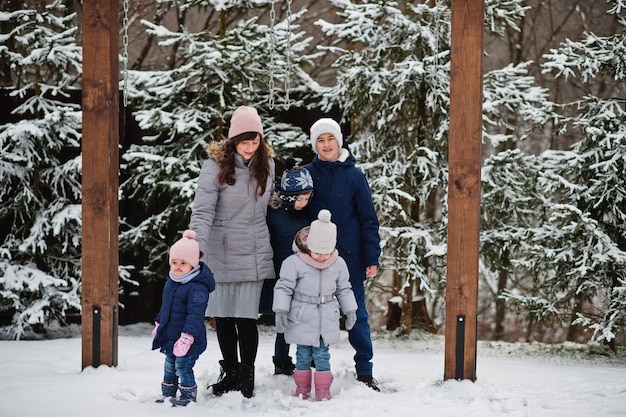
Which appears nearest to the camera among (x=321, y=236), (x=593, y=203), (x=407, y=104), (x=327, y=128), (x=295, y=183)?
(x=321, y=236)

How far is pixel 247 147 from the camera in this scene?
4.27 m

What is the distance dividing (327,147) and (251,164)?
0.53 metres

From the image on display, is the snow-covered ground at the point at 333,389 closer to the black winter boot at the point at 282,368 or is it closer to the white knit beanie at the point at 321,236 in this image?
the black winter boot at the point at 282,368

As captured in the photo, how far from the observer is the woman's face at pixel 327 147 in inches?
178

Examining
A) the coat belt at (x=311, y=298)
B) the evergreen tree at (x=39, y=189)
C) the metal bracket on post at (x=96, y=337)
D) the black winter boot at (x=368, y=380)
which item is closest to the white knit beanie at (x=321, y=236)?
the coat belt at (x=311, y=298)

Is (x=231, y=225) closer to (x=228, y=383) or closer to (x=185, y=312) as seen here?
(x=185, y=312)

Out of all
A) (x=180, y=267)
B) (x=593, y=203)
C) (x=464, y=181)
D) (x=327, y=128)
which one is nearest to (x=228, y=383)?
(x=180, y=267)

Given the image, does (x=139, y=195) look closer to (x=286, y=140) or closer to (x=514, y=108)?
(x=286, y=140)

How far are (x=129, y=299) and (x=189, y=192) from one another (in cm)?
168

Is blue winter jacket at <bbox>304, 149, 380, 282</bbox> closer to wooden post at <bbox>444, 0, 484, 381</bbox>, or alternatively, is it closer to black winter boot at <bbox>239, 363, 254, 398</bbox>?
wooden post at <bbox>444, 0, 484, 381</bbox>

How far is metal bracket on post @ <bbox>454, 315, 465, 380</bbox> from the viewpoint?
452 cm

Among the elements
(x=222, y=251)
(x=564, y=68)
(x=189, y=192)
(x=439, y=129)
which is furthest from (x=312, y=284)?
(x=564, y=68)

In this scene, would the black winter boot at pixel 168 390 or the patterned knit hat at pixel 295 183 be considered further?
the patterned knit hat at pixel 295 183

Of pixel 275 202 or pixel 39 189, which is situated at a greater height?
pixel 39 189
